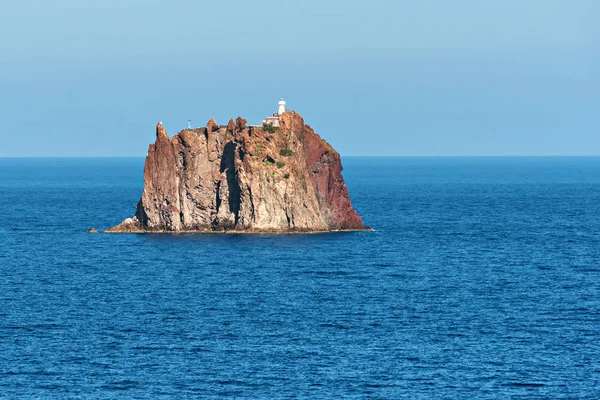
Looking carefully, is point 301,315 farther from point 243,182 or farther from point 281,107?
point 281,107

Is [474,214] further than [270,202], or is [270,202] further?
[474,214]

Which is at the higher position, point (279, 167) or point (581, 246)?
point (279, 167)

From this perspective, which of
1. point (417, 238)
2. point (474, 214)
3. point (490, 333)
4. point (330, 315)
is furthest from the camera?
point (474, 214)

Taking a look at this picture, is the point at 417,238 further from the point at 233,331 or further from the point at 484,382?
the point at 484,382

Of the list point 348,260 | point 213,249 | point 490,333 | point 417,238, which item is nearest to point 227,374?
point 490,333

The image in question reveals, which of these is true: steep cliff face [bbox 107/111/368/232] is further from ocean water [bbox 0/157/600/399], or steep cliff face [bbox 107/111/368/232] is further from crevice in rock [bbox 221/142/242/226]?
ocean water [bbox 0/157/600/399]

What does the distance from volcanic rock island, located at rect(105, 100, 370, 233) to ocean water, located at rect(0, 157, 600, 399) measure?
263cm

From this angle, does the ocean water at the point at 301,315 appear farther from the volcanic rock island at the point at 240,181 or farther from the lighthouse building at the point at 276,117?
the lighthouse building at the point at 276,117

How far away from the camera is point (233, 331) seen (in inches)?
3007

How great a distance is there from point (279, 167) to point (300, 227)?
7.67 meters

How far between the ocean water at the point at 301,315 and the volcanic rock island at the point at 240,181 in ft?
8.62

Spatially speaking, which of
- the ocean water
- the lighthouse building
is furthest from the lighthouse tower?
the ocean water

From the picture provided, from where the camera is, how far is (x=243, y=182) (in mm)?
124750

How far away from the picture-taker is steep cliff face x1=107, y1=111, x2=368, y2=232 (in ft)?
413
